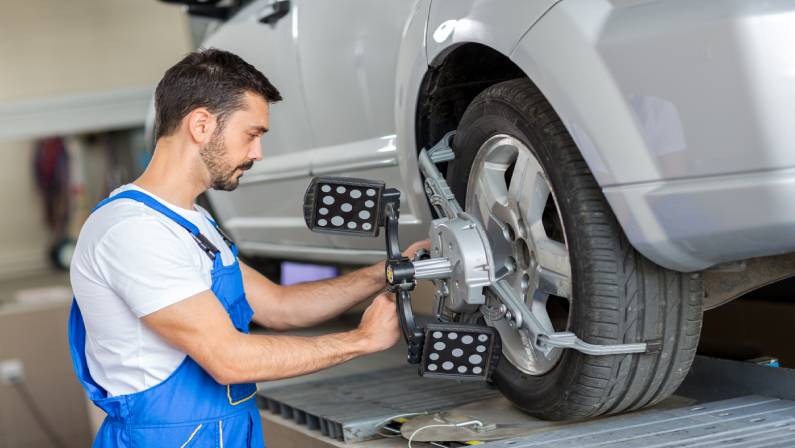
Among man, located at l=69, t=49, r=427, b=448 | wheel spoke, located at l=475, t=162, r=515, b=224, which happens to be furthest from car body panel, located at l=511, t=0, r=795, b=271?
man, located at l=69, t=49, r=427, b=448

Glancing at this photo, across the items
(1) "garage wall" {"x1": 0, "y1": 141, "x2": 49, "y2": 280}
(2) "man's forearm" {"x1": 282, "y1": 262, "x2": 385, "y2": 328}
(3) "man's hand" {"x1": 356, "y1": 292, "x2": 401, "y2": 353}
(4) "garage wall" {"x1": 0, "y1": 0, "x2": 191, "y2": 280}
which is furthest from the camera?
(1) "garage wall" {"x1": 0, "y1": 141, "x2": 49, "y2": 280}

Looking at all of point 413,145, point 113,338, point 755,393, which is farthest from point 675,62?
point 113,338

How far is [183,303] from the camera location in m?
1.75

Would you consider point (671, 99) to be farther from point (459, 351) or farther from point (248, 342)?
point (248, 342)

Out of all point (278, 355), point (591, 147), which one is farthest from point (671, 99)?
point (278, 355)

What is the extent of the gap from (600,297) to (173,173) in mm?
889

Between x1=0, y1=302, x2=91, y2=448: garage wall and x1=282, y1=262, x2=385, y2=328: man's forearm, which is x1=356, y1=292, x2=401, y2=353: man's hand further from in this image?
x1=0, y1=302, x2=91, y2=448: garage wall

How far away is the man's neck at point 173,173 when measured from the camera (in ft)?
6.33

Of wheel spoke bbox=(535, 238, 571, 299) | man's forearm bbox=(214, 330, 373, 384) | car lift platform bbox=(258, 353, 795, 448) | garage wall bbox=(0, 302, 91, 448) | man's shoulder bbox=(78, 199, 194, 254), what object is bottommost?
garage wall bbox=(0, 302, 91, 448)

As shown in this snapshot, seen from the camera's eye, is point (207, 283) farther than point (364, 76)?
No

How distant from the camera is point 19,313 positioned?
4496 millimetres

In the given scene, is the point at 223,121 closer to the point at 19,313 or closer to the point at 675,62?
the point at 675,62

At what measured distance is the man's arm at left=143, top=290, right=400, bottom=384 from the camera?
1764 mm

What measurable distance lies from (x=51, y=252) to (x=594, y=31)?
10.8 metres
